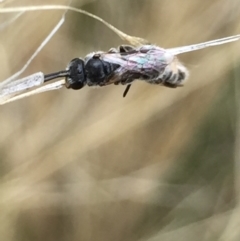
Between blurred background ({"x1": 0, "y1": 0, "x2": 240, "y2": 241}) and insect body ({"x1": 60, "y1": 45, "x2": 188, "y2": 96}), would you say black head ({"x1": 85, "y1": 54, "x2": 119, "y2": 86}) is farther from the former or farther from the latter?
blurred background ({"x1": 0, "y1": 0, "x2": 240, "y2": 241})

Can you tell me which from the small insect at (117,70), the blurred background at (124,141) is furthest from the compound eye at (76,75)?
the blurred background at (124,141)

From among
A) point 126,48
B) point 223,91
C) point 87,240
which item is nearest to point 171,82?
point 126,48

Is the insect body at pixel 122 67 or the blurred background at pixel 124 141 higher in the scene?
the blurred background at pixel 124 141

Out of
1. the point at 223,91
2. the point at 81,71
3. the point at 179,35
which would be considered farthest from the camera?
the point at 223,91

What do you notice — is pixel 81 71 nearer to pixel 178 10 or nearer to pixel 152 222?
pixel 178 10

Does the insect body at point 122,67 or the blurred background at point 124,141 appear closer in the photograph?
the insect body at point 122,67

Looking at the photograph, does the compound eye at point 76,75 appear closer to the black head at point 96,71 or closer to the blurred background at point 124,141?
the black head at point 96,71
